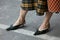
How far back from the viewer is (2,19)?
2.29m

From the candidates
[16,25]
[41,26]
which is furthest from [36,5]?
[16,25]

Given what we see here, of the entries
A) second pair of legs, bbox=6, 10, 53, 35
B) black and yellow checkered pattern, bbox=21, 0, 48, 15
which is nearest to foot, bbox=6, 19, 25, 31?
second pair of legs, bbox=6, 10, 53, 35

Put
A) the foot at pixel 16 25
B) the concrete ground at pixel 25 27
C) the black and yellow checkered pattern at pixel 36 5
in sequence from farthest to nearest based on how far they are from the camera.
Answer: the foot at pixel 16 25 → the concrete ground at pixel 25 27 → the black and yellow checkered pattern at pixel 36 5

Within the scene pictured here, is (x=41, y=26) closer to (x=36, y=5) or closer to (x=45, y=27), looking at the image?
(x=45, y=27)

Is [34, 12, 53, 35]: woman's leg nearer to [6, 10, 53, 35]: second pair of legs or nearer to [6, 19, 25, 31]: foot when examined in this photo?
[6, 10, 53, 35]: second pair of legs

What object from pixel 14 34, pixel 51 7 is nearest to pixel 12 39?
pixel 14 34

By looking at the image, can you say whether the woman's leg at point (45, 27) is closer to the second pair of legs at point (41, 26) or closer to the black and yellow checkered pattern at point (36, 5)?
the second pair of legs at point (41, 26)

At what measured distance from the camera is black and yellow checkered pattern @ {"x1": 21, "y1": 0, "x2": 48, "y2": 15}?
172cm

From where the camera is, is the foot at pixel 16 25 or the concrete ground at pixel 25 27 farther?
the foot at pixel 16 25

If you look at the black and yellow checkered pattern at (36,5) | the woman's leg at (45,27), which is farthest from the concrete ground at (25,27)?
the black and yellow checkered pattern at (36,5)

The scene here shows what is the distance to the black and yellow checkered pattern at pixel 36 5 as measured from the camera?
5.65 feet

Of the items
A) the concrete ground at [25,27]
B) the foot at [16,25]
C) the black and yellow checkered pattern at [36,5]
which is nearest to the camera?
the black and yellow checkered pattern at [36,5]

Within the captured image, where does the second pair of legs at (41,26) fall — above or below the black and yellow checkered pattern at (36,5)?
below

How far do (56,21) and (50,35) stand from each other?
15.4 inches
